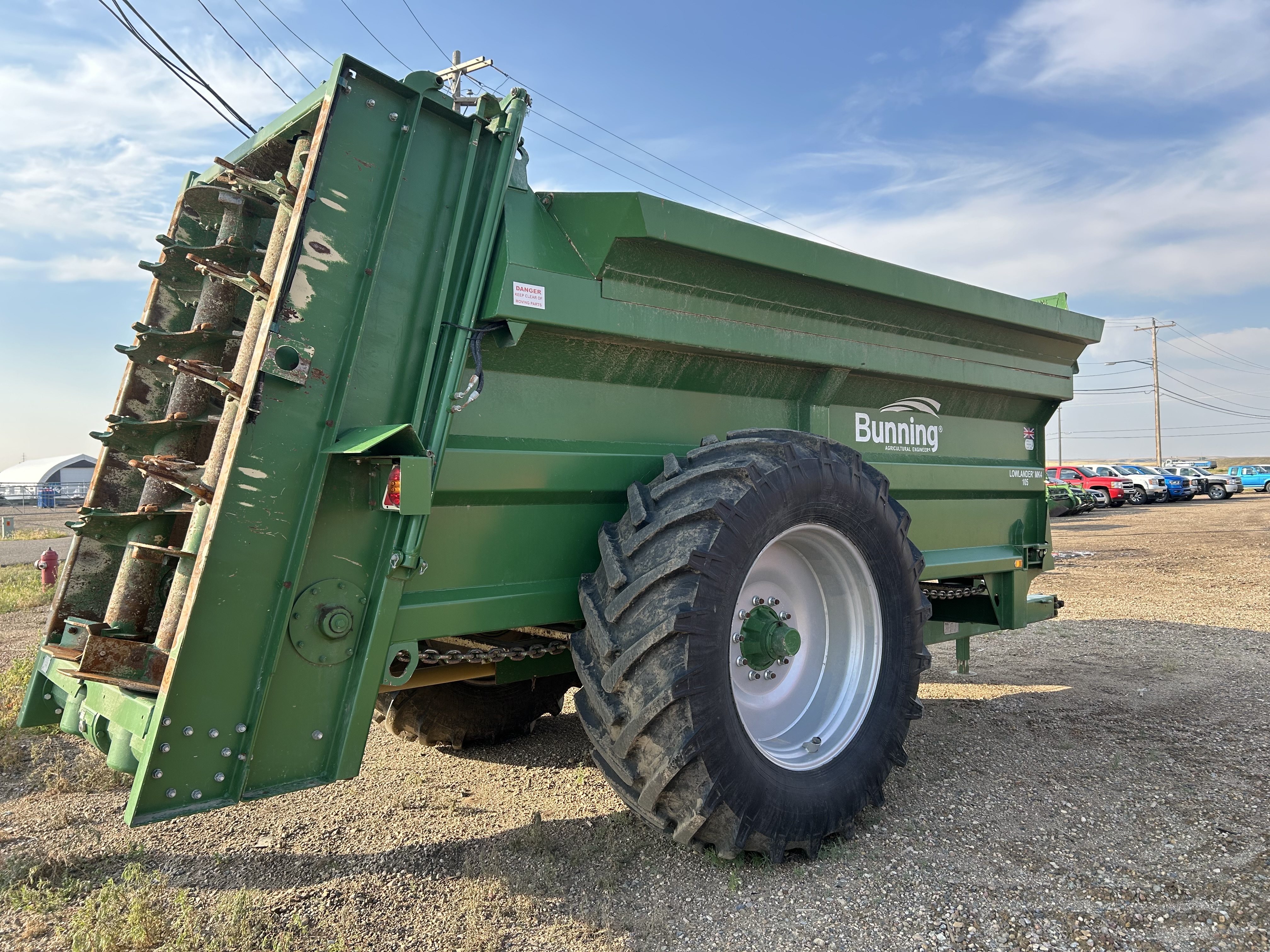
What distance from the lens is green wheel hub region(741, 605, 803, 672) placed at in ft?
10.5

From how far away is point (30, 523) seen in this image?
30.0m

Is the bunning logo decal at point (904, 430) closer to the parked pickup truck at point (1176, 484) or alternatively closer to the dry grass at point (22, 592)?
the dry grass at point (22, 592)

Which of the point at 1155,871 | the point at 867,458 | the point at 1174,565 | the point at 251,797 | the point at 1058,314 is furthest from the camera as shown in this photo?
the point at 1174,565

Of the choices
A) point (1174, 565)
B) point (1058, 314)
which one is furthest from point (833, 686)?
point (1174, 565)

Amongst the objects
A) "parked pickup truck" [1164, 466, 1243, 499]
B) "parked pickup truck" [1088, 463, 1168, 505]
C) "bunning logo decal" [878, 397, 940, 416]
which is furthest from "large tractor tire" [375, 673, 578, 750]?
"parked pickup truck" [1164, 466, 1243, 499]

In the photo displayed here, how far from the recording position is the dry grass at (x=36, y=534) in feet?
72.0

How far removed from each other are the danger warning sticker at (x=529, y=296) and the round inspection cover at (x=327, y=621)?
1074 mm

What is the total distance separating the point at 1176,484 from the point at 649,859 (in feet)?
122

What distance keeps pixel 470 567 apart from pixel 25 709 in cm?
188

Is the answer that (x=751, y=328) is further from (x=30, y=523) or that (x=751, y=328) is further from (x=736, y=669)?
(x=30, y=523)

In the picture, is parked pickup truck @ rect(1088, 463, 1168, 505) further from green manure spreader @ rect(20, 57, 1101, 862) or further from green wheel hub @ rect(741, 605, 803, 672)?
green wheel hub @ rect(741, 605, 803, 672)

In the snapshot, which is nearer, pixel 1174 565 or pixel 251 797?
pixel 251 797

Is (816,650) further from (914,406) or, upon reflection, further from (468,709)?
(468,709)

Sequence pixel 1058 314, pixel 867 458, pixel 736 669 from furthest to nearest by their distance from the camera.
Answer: pixel 1058 314 → pixel 867 458 → pixel 736 669
